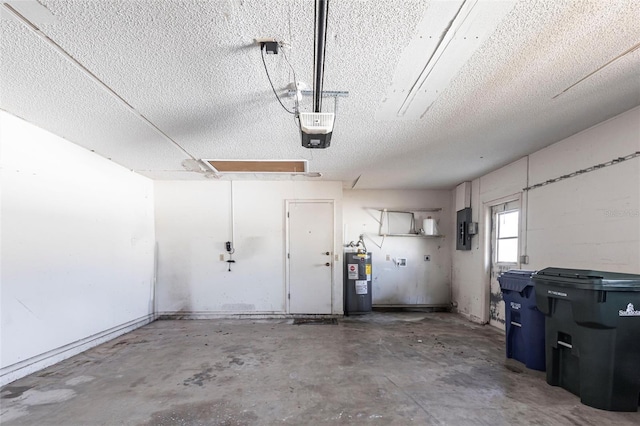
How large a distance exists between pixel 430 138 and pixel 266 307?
3764 mm

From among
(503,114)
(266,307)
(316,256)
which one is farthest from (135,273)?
(503,114)

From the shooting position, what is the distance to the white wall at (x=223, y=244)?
5172mm

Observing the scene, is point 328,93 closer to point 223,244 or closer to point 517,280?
point 517,280

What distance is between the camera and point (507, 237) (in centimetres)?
438

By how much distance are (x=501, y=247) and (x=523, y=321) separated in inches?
68.4

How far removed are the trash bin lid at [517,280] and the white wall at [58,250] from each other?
4722mm

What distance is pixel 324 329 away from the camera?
4465 millimetres

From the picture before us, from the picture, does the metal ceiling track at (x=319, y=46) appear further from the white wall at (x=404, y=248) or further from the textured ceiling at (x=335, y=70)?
the white wall at (x=404, y=248)

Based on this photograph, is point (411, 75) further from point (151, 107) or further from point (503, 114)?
point (151, 107)

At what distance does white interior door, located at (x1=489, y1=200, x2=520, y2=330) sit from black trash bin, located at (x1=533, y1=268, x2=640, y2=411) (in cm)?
179

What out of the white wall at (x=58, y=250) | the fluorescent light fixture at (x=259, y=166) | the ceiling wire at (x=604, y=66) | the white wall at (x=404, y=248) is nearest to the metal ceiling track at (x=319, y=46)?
the ceiling wire at (x=604, y=66)

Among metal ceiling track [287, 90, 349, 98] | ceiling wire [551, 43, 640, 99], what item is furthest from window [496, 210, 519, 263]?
metal ceiling track [287, 90, 349, 98]

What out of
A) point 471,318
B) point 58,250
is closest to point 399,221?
point 471,318

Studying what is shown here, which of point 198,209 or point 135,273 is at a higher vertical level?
point 198,209
